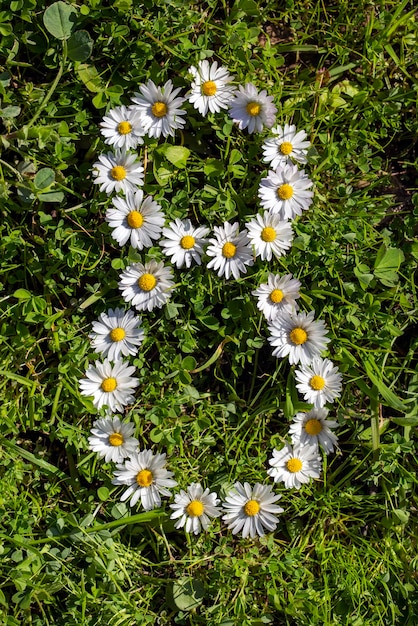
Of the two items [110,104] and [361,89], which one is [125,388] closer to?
[110,104]

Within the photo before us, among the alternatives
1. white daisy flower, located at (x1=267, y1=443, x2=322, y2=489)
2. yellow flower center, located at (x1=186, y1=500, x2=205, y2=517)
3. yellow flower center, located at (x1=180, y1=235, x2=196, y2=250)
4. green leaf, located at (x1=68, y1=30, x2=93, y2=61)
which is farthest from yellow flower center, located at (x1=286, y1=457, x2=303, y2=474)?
green leaf, located at (x1=68, y1=30, x2=93, y2=61)

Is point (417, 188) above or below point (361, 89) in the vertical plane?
below

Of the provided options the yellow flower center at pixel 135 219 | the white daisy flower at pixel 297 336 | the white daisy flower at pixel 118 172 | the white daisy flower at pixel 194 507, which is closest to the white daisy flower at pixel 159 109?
the white daisy flower at pixel 118 172

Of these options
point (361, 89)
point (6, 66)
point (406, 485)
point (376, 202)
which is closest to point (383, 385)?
point (406, 485)

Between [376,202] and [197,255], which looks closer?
[197,255]

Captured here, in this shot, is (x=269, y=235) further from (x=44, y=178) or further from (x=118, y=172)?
(x=44, y=178)

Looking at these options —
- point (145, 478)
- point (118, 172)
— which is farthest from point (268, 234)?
point (145, 478)

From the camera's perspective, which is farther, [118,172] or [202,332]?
[202,332]
